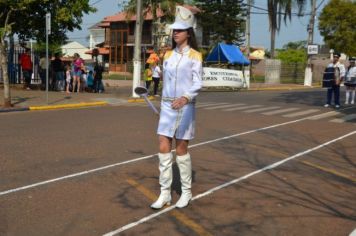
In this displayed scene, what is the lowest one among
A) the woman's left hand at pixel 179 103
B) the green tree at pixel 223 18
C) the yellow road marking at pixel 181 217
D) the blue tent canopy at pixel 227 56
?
the yellow road marking at pixel 181 217

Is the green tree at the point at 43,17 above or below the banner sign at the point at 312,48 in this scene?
above

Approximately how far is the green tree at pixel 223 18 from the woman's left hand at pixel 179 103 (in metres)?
47.6

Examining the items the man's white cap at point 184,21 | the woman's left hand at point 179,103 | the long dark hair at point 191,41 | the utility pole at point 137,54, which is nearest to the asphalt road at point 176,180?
the woman's left hand at point 179,103

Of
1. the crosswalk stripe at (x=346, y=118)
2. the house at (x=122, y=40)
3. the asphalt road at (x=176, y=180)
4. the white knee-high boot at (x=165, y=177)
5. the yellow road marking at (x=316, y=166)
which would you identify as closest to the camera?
the asphalt road at (x=176, y=180)

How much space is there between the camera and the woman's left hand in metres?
5.37

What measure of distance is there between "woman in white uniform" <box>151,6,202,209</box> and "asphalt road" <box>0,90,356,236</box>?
21.5 inches

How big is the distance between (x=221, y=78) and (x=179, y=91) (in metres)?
23.5

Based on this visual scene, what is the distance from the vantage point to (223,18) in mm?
52094

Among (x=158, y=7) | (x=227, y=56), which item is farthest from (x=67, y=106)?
(x=158, y=7)

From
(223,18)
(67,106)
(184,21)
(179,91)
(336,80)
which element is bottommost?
(67,106)

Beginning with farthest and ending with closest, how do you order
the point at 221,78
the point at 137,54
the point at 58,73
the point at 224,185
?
the point at 221,78
the point at 58,73
the point at 137,54
the point at 224,185

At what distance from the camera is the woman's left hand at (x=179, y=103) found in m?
5.37

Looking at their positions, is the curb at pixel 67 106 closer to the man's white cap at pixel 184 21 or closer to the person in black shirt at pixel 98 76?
the person in black shirt at pixel 98 76

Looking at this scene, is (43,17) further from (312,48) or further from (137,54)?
(312,48)
